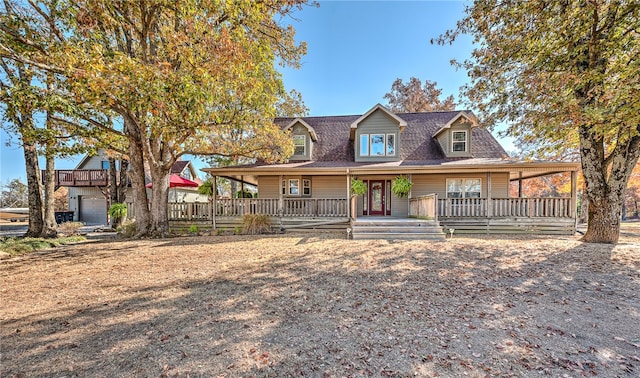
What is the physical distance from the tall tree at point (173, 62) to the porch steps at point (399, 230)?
17.9ft

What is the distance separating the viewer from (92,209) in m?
23.2

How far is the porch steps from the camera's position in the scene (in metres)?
9.72

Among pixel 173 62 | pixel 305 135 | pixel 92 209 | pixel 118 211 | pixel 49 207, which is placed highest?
pixel 173 62

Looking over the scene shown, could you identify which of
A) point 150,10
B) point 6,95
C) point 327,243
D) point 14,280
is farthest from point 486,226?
point 6,95

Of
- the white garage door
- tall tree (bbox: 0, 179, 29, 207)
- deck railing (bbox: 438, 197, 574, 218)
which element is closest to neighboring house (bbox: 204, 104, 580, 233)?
deck railing (bbox: 438, 197, 574, 218)

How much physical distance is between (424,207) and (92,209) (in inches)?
1083

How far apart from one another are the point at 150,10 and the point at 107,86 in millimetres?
A: 2784

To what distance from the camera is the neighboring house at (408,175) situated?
37.8 feet

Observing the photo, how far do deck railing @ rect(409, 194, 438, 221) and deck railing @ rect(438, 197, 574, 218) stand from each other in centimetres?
101

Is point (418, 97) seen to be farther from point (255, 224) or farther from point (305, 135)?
point (255, 224)

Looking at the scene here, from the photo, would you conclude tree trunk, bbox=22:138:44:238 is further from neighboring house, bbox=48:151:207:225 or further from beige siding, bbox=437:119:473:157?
beige siding, bbox=437:119:473:157

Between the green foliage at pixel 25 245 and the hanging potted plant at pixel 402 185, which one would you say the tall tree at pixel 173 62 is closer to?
the green foliage at pixel 25 245

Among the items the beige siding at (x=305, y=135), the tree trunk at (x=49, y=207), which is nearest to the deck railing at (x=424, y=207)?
the beige siding at (x=305, y=135)

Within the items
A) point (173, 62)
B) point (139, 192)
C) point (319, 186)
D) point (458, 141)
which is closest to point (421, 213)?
point (458, 141)
